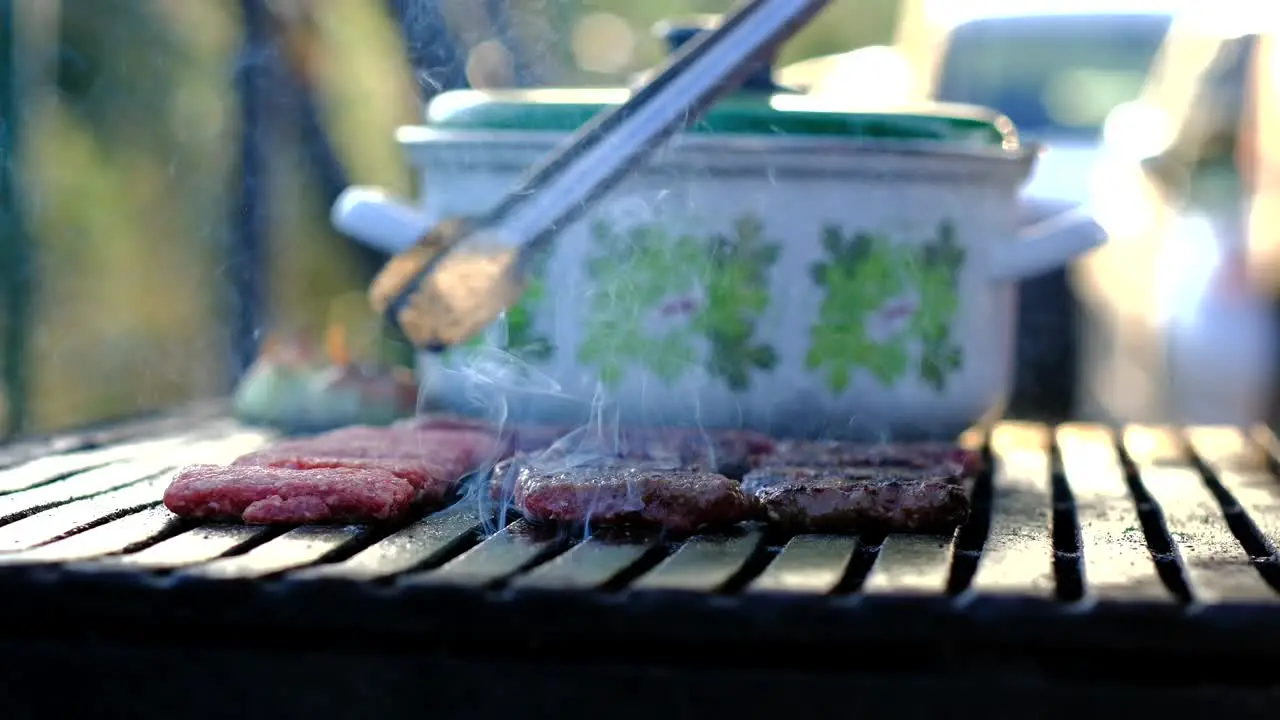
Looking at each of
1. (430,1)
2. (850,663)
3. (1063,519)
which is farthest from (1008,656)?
(430,1)

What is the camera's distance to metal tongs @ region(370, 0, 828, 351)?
1518 millimetres

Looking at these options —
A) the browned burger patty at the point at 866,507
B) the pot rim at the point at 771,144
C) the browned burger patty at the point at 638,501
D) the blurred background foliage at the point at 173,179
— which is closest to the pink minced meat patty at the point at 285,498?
the browned burger patty at the point at 638,501

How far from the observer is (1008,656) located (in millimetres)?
990

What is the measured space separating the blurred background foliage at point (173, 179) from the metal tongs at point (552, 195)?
162cm

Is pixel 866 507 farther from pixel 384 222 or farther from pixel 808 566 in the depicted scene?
pixel 384 222

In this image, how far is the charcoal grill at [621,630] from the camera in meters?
0.98

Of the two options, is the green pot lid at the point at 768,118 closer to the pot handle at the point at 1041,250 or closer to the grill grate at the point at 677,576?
the pot handle at the point at 1041,250

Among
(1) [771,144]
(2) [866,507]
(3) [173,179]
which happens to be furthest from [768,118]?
(3) [173,179]

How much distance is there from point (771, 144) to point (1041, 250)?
0.41 m

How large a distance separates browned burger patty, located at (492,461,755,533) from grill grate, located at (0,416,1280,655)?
0.08ft

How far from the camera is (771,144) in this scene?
1762mm

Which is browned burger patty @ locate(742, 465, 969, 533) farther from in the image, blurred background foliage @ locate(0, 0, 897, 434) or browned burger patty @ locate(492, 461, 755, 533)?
blurred background foliage @ locate(0, 0, 897, 434)

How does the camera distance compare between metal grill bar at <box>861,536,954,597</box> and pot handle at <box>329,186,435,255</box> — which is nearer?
metal grill bar at <box>861,536,954,597</box>

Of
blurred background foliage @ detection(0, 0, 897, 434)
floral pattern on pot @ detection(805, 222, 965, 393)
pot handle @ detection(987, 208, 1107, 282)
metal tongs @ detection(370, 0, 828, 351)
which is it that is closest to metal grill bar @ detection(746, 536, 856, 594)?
metal tongs @ detection(370, 0, 828, 351)
